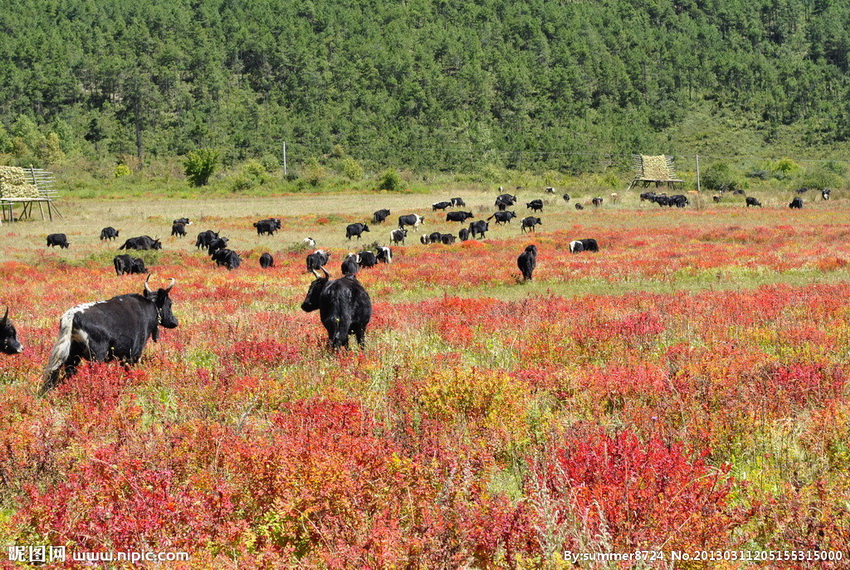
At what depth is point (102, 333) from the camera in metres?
8.52

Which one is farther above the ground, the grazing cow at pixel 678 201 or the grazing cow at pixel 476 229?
the grazing cow at pixel 678 201

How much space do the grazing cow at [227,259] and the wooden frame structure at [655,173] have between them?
6753 cm

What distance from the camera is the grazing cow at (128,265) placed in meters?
26.0

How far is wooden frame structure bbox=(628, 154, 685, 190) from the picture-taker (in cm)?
8669

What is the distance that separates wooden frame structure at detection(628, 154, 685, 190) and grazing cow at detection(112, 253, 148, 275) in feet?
233

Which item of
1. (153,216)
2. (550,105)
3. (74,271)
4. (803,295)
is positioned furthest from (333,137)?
(803,295)

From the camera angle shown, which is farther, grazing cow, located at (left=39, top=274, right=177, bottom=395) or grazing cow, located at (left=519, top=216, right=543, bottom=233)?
grazing cow, located at (left=519, top=216, right=543, bottom=233)

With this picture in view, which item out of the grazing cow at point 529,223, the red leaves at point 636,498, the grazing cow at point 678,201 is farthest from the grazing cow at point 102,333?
the grazing cow at point 678,201

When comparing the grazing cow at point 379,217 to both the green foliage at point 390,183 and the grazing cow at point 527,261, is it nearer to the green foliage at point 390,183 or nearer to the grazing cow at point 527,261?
the grazing cow at point 527,261

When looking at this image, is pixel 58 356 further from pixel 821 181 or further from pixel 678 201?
pixel 821 181

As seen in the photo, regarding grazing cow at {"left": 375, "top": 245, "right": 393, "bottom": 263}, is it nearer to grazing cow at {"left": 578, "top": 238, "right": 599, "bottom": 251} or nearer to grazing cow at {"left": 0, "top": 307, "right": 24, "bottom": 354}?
grazing cow at {"left": 578, "top": 238, "right": 599, "bottom": 251}

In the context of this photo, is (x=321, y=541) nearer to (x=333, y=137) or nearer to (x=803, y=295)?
(x=803, y=295)

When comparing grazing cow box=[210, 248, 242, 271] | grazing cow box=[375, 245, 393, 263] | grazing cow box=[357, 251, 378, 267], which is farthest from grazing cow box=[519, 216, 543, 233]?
grazing cow box=[210, 248, 242, 271]

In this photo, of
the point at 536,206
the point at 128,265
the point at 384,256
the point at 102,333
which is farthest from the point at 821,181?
the point at 102,333
